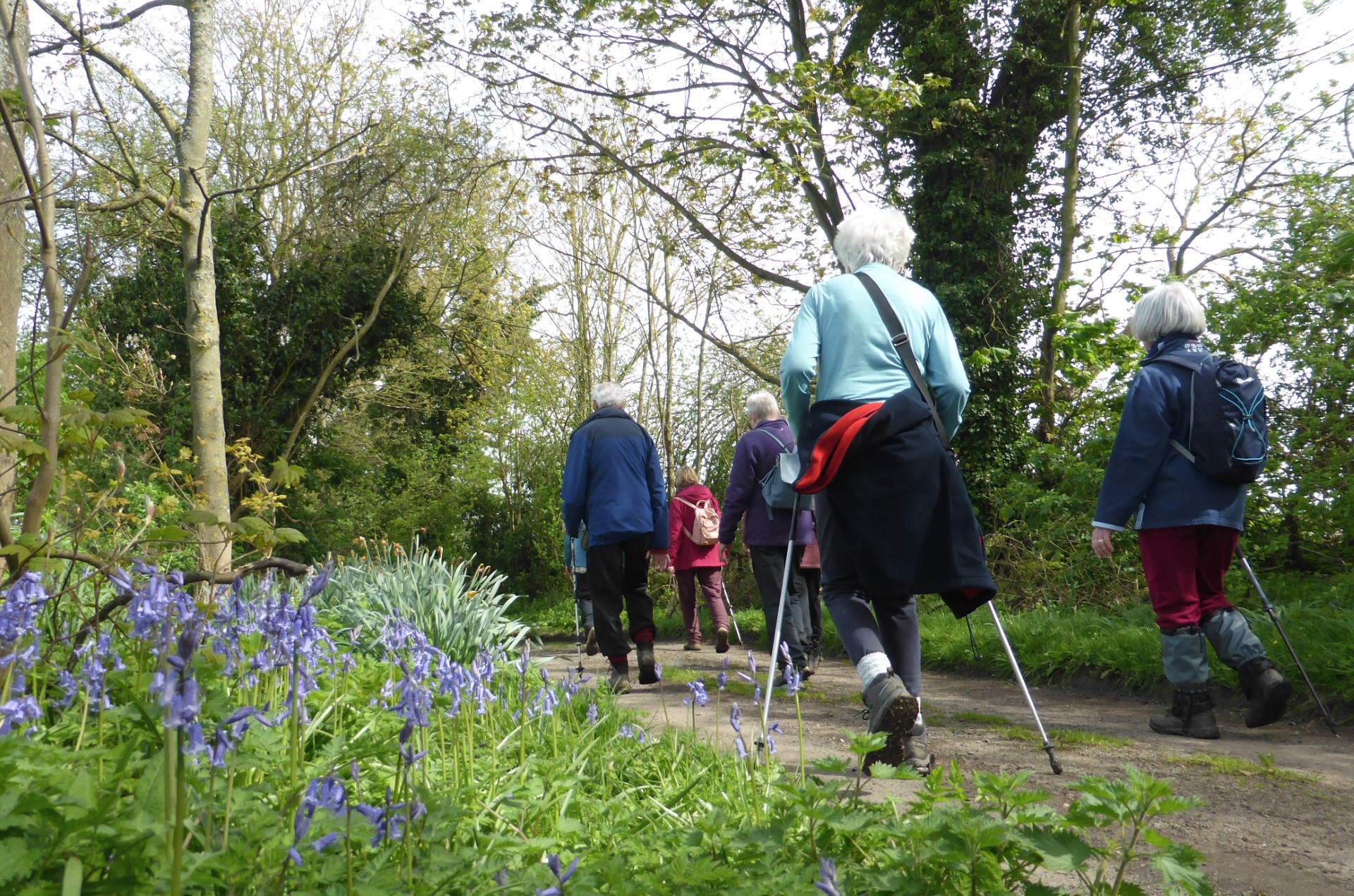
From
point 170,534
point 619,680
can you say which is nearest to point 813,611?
point 619,680

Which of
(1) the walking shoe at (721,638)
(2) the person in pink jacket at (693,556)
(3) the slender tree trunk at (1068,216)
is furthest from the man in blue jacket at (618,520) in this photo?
(3) the slender tree trunk at (1068,216)

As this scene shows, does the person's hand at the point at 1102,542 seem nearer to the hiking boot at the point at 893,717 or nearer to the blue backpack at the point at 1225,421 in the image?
the blue backpack at the point at 1225,421

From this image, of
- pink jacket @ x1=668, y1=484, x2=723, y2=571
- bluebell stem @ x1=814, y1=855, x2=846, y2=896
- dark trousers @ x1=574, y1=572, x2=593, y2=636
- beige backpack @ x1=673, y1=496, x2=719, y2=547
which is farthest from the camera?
dark trousers @ x1=574, y1=572, x2=593, y2=636

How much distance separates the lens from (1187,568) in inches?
180

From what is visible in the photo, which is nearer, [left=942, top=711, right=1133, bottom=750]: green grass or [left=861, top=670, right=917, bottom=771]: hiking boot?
[left=861, top=670, right=917, bottom=771]: hiking boot

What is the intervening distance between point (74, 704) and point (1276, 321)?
26.1ft

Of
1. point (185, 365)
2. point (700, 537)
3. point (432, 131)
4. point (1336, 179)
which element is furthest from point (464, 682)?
point (185, 365)

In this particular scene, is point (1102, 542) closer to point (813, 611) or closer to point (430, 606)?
point (813, 611)

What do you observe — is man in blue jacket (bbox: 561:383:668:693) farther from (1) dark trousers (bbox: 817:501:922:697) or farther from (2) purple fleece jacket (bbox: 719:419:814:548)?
(1) dark trousers (bbox: 817:501:922:697)

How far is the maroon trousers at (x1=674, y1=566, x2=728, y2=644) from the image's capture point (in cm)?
905

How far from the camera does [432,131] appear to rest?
1638 cm

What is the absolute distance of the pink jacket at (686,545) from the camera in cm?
955

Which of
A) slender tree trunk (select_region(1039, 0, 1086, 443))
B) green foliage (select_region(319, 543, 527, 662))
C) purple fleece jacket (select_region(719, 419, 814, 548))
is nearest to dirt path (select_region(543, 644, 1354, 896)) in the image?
green foliage (select_region(319, 543, 527, 662))

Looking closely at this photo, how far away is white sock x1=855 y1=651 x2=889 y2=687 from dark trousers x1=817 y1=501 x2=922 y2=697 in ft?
0.62
